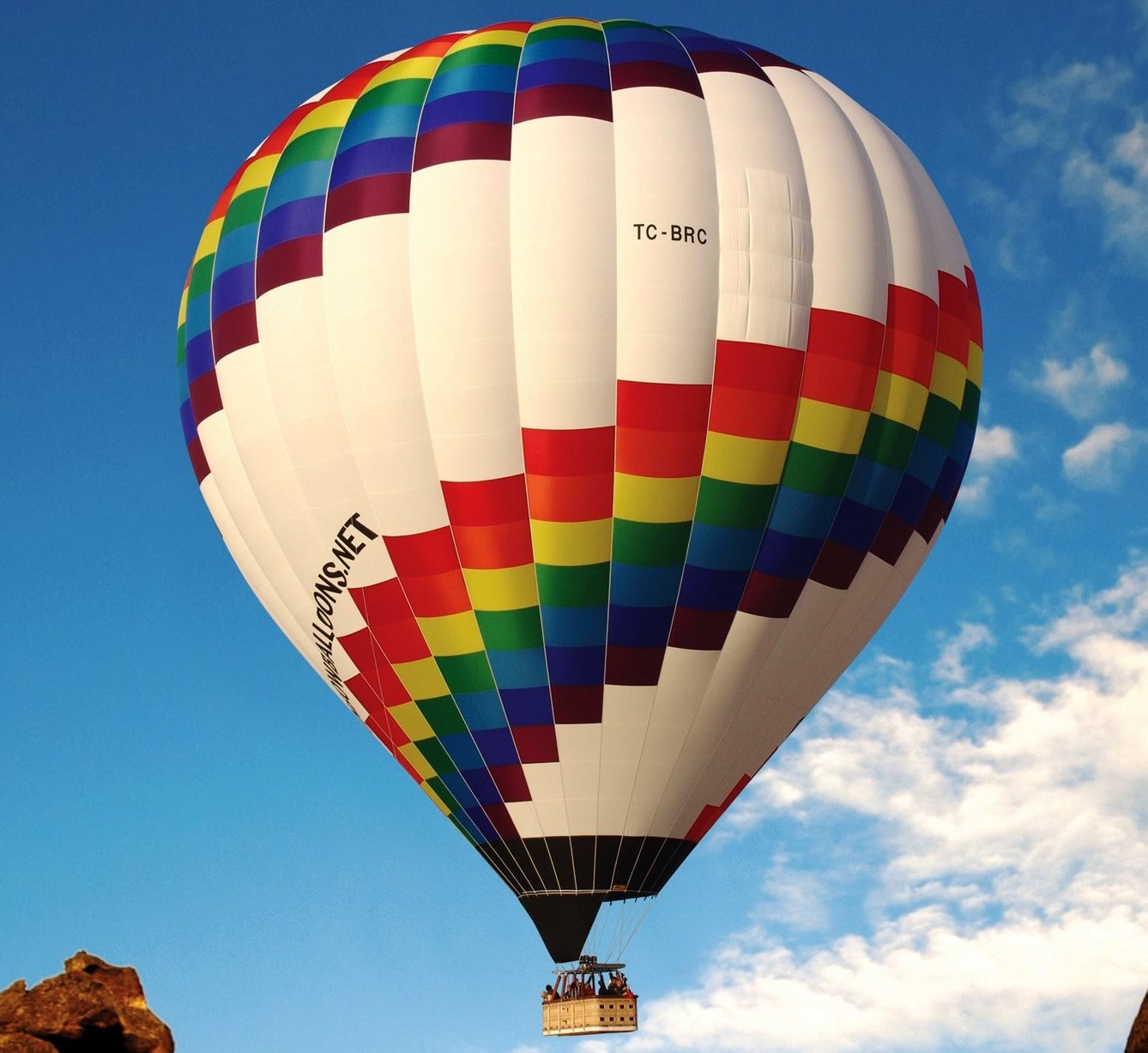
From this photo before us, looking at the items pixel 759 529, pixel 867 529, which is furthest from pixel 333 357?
pixel 867 529

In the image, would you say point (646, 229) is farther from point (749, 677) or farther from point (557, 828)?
point (557, 828)

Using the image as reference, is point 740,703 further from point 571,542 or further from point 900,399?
point 900,399

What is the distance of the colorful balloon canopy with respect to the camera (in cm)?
1648

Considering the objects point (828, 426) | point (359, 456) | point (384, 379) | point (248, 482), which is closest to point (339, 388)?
point (384, 379)

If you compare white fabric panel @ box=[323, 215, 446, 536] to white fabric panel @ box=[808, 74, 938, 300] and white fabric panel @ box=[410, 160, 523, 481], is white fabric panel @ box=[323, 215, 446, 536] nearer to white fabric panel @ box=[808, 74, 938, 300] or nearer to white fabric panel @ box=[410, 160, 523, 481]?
white fabric panel @ box=[410, 160, 523, 481]

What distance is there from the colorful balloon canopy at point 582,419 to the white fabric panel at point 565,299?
31mm

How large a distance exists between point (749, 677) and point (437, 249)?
17.9ft

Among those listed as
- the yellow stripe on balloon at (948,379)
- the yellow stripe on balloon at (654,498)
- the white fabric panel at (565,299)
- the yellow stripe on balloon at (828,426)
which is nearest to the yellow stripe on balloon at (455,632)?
the yellow stripe on balloon at (654,498)

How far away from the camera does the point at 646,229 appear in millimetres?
16531

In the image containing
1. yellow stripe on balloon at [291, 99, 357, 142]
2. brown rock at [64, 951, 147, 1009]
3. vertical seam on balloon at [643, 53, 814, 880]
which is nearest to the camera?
brown rock at [64, 951, 147, 1009]

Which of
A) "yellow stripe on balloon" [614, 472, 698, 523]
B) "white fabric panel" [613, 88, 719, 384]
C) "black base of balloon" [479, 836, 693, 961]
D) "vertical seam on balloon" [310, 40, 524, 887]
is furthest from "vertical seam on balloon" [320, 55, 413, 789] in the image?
"white fabric panel" [613, 88, 719, 384]

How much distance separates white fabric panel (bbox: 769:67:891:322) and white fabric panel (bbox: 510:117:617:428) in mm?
2239

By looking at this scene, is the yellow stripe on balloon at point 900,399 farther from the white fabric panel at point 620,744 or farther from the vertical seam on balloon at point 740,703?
the white fabric panel at point 620,744

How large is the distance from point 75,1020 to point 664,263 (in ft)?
33.2
